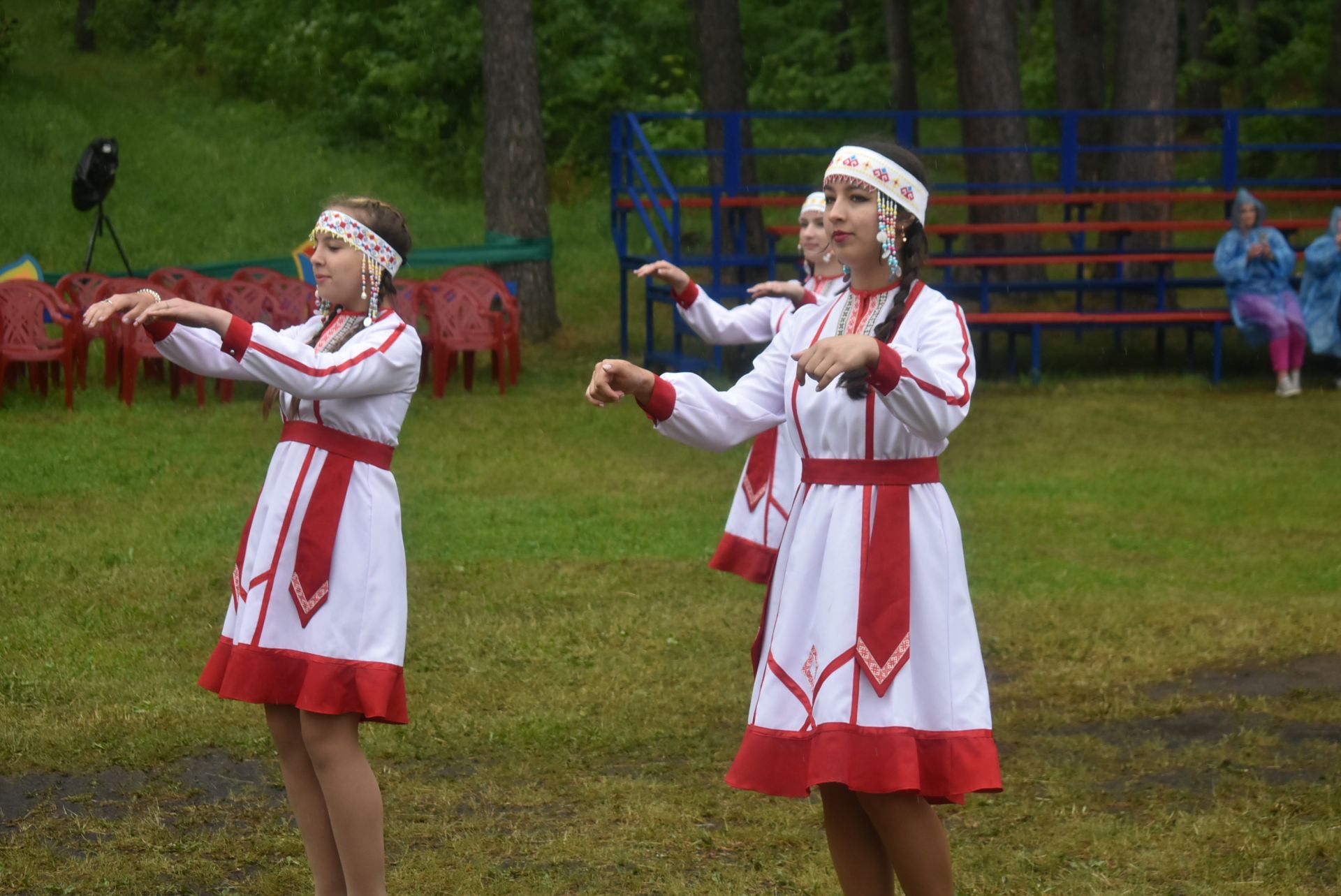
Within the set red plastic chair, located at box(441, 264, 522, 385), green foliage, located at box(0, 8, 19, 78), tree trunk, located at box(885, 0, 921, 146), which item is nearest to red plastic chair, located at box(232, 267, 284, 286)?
red plastic chair, located at box(441, 264, 522, 385)

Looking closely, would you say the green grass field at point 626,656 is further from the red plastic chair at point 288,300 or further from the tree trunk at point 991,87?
the tree trunk at point 991,87

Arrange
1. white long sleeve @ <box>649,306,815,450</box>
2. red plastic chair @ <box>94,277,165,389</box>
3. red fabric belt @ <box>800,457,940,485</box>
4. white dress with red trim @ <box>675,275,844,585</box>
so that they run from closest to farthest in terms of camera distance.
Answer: red fabric belt @ <box>800,457,940,485</box>
white long sleeve @ <box>649,306,815,450</box>
white dress with red trim @ <box>675,275,844,585</box>
red plastic chair @ <box>94,277,165,389</box>

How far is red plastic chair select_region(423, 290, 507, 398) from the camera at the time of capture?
13828mm

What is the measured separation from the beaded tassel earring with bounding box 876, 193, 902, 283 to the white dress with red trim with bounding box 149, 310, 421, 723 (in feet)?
3.97

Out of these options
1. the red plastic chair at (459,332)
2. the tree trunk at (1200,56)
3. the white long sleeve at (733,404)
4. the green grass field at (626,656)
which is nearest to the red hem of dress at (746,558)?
the green grass field at (626,656)

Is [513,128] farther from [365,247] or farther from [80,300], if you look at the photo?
[365,247]

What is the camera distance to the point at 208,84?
30703mm

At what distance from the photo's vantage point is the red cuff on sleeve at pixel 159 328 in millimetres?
3837

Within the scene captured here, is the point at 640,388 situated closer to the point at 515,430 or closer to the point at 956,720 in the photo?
the point at 956,720

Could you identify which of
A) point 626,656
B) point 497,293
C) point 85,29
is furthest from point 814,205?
point 85,29

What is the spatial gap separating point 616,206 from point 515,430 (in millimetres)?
4560

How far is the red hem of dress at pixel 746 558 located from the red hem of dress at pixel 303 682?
95.5 inches

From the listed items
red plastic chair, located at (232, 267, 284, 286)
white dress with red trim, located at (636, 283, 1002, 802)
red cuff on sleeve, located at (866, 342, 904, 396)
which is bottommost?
white dress with red trim, located at (636, 283, 1002, 802)

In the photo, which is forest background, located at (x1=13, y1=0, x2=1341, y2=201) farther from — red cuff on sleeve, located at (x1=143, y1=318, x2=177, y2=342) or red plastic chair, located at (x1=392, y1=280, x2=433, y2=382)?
red cuff on sleeve, located at (x1=143, y1=318, x2=177, y2=342)
